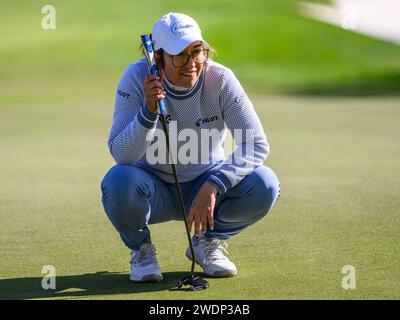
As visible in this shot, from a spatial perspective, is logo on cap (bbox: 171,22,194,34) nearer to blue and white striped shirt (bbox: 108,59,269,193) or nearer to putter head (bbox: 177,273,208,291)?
blue and white striped shirt (bbox: 108,59,269,193)

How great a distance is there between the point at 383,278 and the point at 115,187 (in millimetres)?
1473

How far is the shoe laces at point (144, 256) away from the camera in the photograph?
5629 mm

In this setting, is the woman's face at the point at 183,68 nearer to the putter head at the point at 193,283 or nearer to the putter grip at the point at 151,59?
the putter grip at the point at 151,59

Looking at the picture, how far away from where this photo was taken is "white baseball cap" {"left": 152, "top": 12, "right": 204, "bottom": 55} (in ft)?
17.4

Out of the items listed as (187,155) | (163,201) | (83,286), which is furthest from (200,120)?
(83,286)

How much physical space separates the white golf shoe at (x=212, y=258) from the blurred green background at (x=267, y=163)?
87 mm

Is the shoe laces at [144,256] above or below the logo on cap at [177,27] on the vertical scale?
below

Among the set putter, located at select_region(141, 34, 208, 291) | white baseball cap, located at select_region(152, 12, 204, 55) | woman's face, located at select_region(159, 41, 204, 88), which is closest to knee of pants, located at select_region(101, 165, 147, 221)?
putter, located at select_region(141, 34, 208, 291)

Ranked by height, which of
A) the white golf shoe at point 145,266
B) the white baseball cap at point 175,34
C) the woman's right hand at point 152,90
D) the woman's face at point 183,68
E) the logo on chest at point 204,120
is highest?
the white baseball cap at point 175,34

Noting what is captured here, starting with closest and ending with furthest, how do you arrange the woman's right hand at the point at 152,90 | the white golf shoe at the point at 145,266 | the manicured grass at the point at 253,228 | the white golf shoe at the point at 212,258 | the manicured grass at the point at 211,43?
the woman's right hand at the point at 152,90
the manicured grass at the point at 253,228
the white golf shoe at the point at 145,266
the white golf shoe at the point at 212,258
the manicured grass at the point at 211,43

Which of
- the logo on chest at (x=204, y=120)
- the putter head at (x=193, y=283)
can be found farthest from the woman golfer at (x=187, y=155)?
the putter head at (x=193, y=283)

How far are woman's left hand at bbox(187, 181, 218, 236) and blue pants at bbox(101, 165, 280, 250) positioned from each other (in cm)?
29

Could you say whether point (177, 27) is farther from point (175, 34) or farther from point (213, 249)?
point (213, 249)
